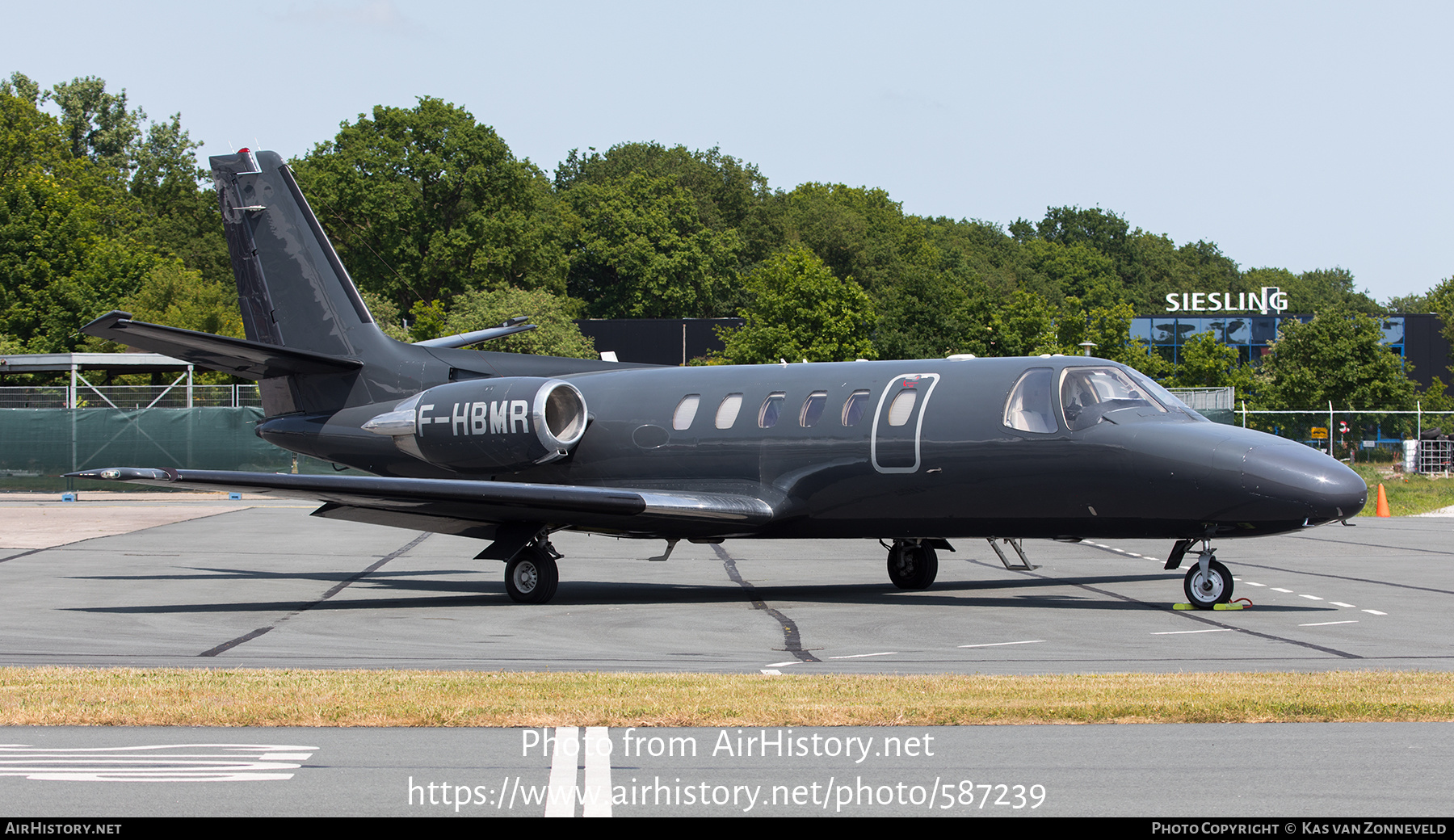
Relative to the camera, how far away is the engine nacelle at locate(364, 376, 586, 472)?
17594 millimetres

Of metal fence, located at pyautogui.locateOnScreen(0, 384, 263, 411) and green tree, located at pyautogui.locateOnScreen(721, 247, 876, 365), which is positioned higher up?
green tree, located at pyautogui.locateOnScreen(721, 247, 876, 365)

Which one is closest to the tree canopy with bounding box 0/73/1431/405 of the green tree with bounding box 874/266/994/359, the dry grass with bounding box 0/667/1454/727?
the green tree with bounding box 874/266/994/359

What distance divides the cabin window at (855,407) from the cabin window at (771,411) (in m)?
0.87

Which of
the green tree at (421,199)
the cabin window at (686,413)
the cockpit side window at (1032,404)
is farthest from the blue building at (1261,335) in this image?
the cockpit side window at (1032,404)

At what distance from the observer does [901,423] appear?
15.7 metres

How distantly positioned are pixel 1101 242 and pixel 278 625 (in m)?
160

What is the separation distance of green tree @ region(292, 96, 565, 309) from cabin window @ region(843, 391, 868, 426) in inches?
2574

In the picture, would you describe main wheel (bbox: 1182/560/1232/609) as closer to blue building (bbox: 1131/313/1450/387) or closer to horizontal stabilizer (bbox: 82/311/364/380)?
horizontal stabilizer (bbox: 82/311/364/380)

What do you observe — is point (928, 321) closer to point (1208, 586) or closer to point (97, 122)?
point (1208, 586)

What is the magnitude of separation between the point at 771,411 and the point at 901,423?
178 cm

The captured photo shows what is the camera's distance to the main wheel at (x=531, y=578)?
16328 millimetres

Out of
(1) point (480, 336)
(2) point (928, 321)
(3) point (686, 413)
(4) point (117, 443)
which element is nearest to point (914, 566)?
(3) point (686, 413)

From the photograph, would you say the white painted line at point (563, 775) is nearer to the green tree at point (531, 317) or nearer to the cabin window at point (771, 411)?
the cabin window at point (771, 411)
